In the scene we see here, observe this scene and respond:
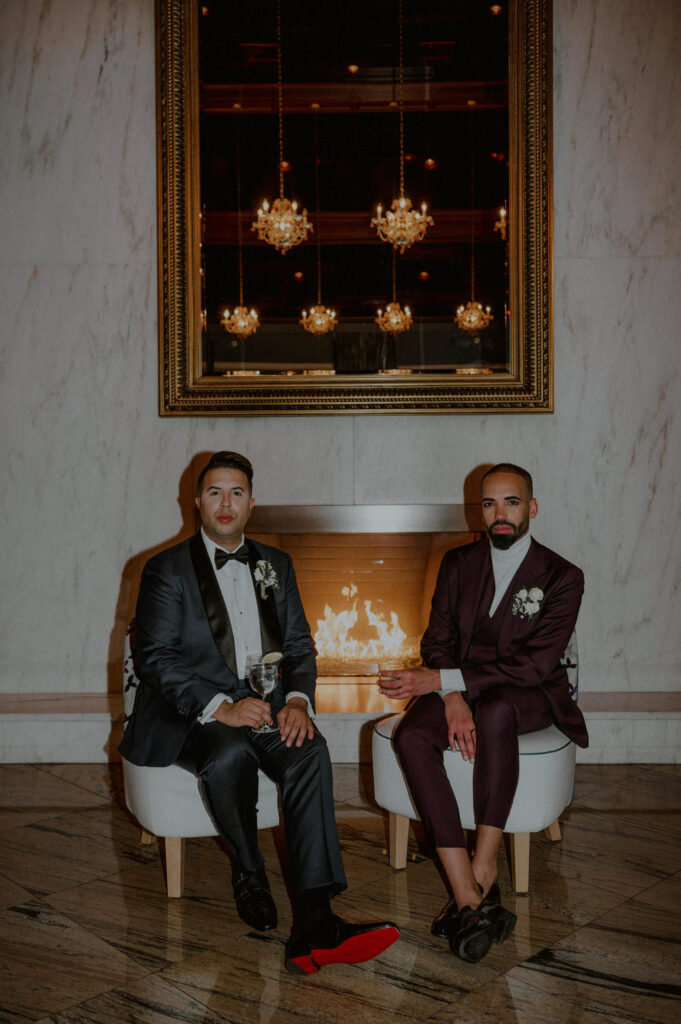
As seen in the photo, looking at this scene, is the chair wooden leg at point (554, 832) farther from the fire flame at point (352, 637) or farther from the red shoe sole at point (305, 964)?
the fire flame at point (352, 637)

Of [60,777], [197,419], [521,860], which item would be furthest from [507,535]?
[60,777]

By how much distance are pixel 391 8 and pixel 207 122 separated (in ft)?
3.60

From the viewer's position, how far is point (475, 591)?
10.3ft

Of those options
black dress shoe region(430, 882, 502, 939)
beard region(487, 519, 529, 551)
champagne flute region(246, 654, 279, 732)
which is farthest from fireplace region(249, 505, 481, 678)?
black dress shoe region(430, 882, 502, 939)

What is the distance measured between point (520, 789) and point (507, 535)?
2.90 ft

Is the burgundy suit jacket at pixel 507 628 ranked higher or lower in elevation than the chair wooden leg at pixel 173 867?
higher

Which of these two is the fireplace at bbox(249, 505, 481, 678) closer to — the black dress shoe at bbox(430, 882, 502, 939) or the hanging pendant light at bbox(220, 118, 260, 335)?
the hanging pendant light at bbox(220, 118, 260, 335)

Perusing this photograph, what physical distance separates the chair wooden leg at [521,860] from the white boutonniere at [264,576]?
1.18 m

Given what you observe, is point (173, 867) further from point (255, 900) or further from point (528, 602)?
point (528, 602)

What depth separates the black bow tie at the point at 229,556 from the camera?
9.78ft

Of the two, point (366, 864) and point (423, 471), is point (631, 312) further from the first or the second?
point (366, 864)

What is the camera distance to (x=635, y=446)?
437 centimetres

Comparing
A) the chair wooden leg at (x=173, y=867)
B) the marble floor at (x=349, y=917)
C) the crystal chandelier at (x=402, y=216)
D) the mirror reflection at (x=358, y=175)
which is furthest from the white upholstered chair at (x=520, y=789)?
the crystal chandelier at (x=402, y=216)

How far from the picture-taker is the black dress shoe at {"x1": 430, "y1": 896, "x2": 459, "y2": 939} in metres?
2.49
